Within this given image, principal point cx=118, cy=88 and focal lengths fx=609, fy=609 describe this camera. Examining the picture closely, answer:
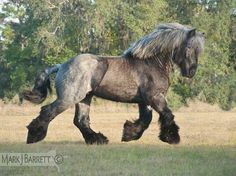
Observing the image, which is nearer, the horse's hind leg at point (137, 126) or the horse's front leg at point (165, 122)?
the horse's front leg at point (165, 122)

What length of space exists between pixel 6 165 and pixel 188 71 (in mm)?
4533

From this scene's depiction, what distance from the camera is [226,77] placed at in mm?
40125

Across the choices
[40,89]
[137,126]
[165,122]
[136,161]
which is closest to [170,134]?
[165,122]

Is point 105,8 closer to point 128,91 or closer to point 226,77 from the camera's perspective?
point 226,77

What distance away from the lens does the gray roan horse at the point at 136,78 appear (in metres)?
11.2

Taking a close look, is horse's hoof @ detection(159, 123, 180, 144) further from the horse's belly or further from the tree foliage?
the tree foliage

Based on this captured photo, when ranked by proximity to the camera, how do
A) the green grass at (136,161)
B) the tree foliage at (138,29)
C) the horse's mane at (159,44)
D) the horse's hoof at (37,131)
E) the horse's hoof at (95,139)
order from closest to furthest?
1. the green grass at (136,161)
2. the horse's hoof at (37,131)
3. the horse's mane at (159,44)
4. the horse's hoof at (95,139)
5. the tree foliage at (138,29)

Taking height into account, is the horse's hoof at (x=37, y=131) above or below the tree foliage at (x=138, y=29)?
above

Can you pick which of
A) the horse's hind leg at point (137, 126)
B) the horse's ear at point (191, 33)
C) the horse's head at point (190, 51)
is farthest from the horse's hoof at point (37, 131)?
the horse's ear at point (191, 33)

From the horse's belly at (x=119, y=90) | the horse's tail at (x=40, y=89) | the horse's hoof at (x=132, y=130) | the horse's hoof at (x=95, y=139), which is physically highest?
the horse's belly at (x=119, y=90)

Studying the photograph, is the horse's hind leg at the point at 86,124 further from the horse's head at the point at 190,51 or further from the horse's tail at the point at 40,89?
the horse's head at the point at 190,51

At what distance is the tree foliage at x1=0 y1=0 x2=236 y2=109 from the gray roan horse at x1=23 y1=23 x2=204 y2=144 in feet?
82.9

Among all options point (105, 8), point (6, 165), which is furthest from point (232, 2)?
point (6, 165)

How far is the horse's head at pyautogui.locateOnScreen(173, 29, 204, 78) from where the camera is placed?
11508mm
